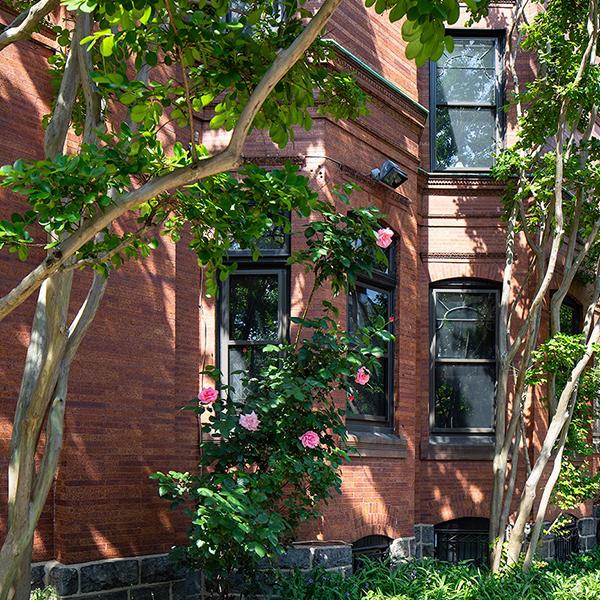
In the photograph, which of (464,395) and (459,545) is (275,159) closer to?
(464,395)

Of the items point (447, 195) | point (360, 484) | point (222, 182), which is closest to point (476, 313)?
point (447, 195)

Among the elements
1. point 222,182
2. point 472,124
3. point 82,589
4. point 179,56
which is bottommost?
point 82,589

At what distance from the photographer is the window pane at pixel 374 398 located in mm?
11062

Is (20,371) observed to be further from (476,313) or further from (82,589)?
(476,313)

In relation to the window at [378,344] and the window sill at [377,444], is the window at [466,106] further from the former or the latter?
the window sill at [377,444]

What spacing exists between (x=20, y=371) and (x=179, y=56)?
342cm

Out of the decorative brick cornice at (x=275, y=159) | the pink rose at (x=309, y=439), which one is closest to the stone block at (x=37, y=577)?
the pink rose at (x=309, y=439)

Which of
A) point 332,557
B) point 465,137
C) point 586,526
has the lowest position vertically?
point 586,526

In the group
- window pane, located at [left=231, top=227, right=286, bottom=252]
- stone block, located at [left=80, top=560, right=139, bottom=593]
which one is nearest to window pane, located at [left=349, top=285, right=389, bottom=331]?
window pane, located at [left=231, top=227, right=286, bottom=252]

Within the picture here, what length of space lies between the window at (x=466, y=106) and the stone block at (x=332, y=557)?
18.4 ft

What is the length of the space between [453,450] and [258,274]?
411 centimetres

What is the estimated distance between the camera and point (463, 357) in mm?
13250

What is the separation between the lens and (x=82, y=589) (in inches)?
321

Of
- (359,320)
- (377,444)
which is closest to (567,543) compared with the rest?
(377,444)
